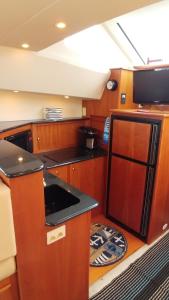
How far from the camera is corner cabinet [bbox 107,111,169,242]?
2.05 m

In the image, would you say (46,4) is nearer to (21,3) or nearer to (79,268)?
(21,3)

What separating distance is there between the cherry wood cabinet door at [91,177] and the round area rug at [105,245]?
0.32 meters

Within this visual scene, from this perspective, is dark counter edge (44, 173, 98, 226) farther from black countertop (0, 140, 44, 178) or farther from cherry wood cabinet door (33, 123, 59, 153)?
cherry wood cabinet door (33, 123, 59, 153)

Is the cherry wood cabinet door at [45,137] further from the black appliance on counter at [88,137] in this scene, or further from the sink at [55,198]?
the sink at [55,198]

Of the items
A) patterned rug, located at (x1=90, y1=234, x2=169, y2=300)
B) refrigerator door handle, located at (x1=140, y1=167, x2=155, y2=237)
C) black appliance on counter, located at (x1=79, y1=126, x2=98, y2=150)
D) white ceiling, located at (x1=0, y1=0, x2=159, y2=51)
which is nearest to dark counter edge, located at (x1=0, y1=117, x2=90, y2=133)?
black appliance on counter, located at (x1=79, y1=126, x2=98, y2=150)

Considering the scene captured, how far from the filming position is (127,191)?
7.92 ft

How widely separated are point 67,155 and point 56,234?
1541mm

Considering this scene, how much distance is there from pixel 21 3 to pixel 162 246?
2.53 m

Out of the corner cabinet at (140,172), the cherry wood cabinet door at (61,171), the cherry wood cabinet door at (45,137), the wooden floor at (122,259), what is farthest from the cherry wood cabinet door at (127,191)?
the cherry wood cabinet door at (45,137)

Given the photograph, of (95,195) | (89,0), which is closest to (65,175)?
(95,195)

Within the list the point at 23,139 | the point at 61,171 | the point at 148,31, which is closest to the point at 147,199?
the point at 61,171

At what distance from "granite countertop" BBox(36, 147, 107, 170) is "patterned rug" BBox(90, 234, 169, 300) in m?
1.25

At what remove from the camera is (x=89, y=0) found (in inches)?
38.0

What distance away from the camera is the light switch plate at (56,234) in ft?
3.59
